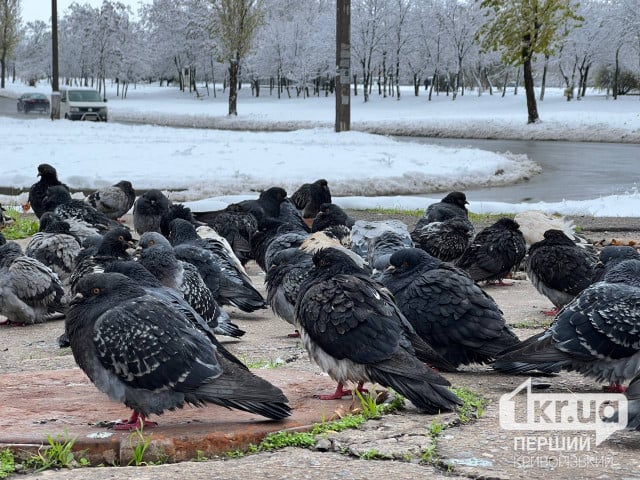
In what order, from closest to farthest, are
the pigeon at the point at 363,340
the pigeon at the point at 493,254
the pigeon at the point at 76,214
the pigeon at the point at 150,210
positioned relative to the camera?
the pigeon at the point at 363,340 < the pigeon at the point at 493,254 < the pigeon at the point at 76,214 < the pigeon at the point at 150,210

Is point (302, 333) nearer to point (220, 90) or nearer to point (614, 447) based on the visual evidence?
point (614, 447)

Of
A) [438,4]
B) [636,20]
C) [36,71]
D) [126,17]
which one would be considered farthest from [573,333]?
[36,71]

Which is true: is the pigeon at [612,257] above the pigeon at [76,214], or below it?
above

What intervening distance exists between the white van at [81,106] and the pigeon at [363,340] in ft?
134

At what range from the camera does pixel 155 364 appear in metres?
4.46

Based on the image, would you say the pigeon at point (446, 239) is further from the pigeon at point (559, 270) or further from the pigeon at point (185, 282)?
the pigeon at point (185, 282)

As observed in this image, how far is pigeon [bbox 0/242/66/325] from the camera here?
8203mm

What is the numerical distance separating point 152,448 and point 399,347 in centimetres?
140

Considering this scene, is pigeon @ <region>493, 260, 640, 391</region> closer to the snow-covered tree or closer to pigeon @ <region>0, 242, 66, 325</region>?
pigeon @ <region>0, 242, 66, 325</region>

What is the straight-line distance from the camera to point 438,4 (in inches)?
3435

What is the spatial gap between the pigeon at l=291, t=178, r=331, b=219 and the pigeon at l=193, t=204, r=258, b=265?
259cm

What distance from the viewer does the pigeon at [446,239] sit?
10117mm

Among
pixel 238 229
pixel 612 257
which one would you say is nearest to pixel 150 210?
pixel 238 229

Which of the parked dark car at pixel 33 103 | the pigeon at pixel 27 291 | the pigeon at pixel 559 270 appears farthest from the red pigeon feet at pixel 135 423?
the parked dark car at pixel 33 103
